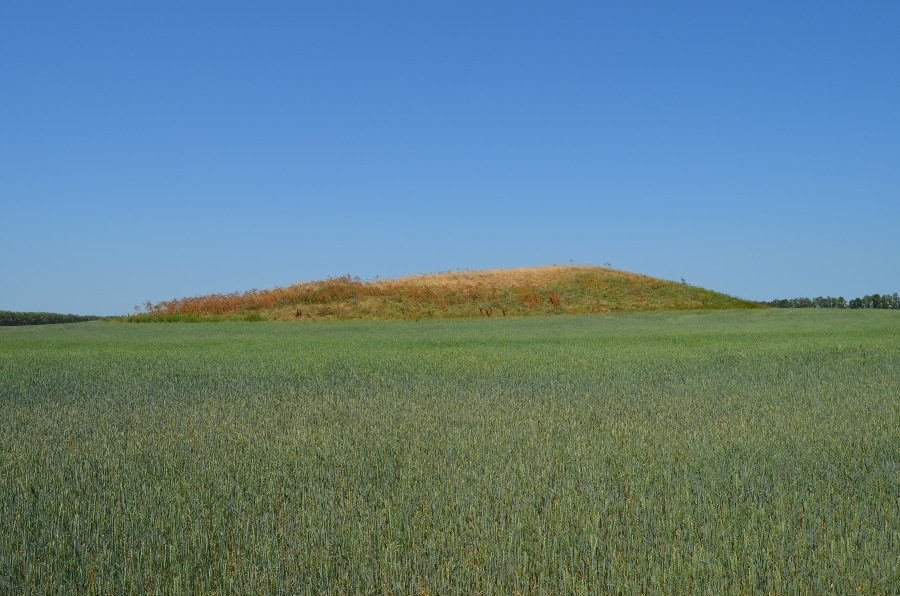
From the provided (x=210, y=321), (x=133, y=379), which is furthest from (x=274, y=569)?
(x=210, y=321)

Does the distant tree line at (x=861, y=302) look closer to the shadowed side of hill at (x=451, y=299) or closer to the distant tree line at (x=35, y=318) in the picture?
the shadowed side of hill at (x=451, y=299)

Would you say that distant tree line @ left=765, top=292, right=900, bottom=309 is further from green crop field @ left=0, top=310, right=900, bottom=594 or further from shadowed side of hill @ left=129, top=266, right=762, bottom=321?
green crop field @ left=0, top=310, right=900, bottom=594

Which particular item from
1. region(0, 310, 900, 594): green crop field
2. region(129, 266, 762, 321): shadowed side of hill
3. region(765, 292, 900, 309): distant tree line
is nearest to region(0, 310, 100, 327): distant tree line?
region(129, 266, 762, 321): shadowed side of hill

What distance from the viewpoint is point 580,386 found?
10.7m

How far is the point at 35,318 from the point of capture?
35781mm

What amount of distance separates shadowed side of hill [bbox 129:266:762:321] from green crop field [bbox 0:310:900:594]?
24184mm

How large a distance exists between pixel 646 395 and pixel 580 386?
114cm

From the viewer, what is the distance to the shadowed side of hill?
3631cm

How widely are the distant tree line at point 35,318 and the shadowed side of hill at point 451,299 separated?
3.98m

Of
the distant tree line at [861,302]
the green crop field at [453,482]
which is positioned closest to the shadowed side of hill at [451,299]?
the distant tree line at [861,302]

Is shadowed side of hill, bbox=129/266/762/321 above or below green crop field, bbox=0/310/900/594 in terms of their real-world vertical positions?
above

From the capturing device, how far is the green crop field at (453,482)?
3.94 meters

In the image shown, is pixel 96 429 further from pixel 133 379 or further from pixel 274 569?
pixel 274 569

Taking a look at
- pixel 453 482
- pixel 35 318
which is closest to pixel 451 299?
pixel 35 318
